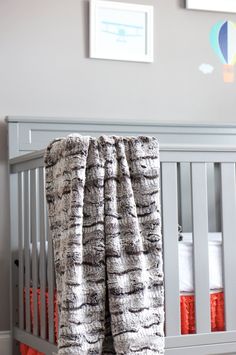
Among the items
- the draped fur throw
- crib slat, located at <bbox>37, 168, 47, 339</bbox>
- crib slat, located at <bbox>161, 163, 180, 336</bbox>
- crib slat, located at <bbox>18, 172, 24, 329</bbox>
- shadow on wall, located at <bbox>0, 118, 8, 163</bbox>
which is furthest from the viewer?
shadow on wall, located at <bbox>0, 118, 8, 163</bbox>

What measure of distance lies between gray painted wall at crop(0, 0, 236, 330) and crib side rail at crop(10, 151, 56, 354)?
0.12m

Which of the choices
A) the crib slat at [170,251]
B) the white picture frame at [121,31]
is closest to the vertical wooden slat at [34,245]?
the crib slat at [170,251]

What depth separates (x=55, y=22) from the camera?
272cm

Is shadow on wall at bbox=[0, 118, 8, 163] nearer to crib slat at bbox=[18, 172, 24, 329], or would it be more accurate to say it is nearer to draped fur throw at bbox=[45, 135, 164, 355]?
crib slat at bbox=[18, 172, 24, 329]

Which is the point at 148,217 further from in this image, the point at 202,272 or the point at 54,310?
the point at 54,310

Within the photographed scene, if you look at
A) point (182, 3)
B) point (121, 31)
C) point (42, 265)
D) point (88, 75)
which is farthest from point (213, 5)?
point (42, 265)

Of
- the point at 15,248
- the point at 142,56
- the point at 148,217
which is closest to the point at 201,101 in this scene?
the point at 142,56

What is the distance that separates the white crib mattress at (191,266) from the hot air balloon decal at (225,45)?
1.20 metres

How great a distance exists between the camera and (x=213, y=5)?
292 cm

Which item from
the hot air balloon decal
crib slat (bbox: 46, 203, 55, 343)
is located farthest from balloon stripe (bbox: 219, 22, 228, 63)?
crib slat (bbox: 46, 203, 55, 343)

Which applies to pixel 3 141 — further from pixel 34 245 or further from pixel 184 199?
pixel 184 199

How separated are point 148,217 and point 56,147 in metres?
0.32

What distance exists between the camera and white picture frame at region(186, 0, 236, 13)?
2.89 metres

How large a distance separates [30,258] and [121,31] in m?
1.09
